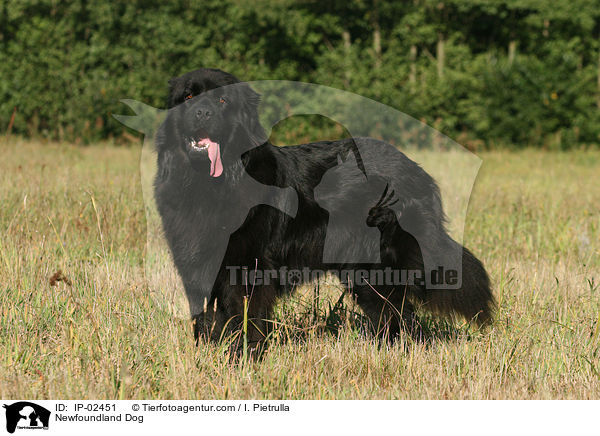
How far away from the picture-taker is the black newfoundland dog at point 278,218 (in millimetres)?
2900

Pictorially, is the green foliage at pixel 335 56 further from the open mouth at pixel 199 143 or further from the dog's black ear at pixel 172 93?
the open mouth at pixel 199 143

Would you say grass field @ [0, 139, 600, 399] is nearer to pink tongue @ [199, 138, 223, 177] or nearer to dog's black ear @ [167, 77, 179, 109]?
pink tongue @ [199, 138, 223, 177]

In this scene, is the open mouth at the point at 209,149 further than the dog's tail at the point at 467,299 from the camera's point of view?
No

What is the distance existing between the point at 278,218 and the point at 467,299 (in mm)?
1217

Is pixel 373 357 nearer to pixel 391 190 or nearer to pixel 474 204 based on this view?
pixel 391 190

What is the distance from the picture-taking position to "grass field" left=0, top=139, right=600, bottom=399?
2.60 meters

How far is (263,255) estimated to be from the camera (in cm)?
298

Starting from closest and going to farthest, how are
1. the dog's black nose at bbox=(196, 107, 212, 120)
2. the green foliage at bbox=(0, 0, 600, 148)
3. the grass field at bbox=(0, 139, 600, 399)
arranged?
1. the grass field at bbox=(0, 139, 600, 399)
2. the dog's black nose at bbox=(196, 107, 212, 120)
3. the green foliage at bbox=(0, 0, 600, 148)

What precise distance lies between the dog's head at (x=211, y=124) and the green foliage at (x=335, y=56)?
9.78 m

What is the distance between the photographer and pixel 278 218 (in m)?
3.05
